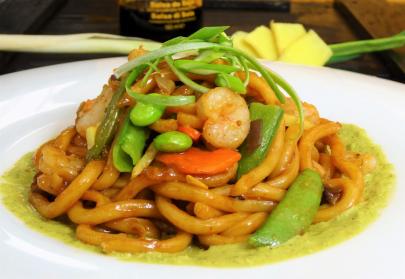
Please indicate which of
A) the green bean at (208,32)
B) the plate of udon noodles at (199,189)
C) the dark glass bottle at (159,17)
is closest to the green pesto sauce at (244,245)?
the plate of udon noodles at (199,189)

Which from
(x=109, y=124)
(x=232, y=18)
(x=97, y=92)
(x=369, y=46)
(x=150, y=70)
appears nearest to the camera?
(x=150, y=70)

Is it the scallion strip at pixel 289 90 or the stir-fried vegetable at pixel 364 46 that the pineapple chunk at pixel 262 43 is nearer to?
the stir-fried vegetable at pixel 364 46

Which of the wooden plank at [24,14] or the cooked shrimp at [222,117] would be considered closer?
the cooked shrimp at [222,117]

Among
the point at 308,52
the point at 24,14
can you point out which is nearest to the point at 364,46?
the point at 308,52

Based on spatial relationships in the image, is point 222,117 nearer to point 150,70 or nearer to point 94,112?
point 150,70

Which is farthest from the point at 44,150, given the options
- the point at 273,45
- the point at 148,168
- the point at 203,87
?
the point at 273,45

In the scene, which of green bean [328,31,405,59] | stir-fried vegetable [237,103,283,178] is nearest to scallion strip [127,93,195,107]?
stir-fried vegetable [237,103,283,178]
